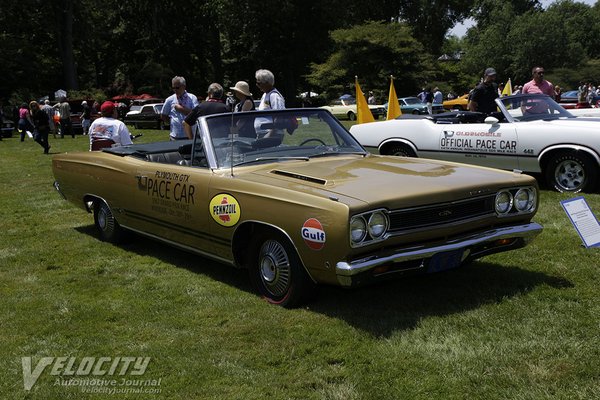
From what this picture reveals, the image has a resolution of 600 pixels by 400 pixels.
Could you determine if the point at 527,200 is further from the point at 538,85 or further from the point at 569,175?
the point at 538,85

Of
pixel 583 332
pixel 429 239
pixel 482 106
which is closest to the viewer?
pixel 583 332

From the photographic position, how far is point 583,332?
395 cm

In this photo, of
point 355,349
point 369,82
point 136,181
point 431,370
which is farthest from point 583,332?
point 369,82

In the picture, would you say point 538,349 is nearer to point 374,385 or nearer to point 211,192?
point 374,385

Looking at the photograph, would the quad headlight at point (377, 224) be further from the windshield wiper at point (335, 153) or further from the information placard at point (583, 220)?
the information placard at point (583, 220)

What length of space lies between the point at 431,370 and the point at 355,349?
53 centimetres

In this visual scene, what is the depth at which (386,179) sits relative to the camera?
4.66 metres

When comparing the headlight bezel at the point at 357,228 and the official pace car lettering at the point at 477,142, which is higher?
the official pace car lettering at the point at 477,142

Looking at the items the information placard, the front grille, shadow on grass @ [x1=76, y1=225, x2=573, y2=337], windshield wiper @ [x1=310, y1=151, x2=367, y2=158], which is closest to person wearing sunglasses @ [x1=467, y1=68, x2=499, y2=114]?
the information placard

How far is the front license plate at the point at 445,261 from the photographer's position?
14.2 feet

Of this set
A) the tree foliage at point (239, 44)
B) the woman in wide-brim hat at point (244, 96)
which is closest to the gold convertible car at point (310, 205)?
the woman in wide-brim hat at point (244, 96)

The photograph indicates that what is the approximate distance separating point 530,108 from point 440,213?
18.6 feet

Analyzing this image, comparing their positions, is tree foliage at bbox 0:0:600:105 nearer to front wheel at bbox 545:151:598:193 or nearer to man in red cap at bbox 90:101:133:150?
front wheel at bbox 545:151:598:193

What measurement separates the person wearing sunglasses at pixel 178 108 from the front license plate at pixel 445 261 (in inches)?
221
